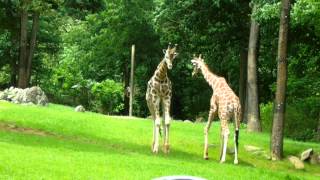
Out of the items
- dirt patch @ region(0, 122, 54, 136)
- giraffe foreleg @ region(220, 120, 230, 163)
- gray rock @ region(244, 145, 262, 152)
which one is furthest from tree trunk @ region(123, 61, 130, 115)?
giraffe foreleg @ region(220, 120, 230, 163)

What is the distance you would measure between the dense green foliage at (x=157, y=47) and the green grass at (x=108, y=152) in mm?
4553

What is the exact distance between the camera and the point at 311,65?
31594mm

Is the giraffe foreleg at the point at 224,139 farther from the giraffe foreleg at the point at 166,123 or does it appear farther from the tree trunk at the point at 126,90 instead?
the tree trunk at the point at 126,90

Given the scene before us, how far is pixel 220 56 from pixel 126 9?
11.2 metres

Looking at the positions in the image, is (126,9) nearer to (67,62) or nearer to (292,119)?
(67,62)

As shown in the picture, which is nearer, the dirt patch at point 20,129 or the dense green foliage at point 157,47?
the dirt patch at point 20,129

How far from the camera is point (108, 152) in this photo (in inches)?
727

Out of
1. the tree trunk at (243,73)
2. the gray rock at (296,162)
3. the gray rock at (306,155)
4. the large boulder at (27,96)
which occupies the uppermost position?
the tree trunk at (243,73)

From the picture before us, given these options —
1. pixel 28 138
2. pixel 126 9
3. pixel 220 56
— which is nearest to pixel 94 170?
pixel 28 138

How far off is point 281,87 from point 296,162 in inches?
102

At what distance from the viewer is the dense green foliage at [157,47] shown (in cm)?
3069

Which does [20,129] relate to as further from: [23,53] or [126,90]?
[126,90]

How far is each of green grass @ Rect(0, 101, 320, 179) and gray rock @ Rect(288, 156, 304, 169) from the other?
0.17 metres

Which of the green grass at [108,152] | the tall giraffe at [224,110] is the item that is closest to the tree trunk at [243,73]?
the green grass at [108,152]
